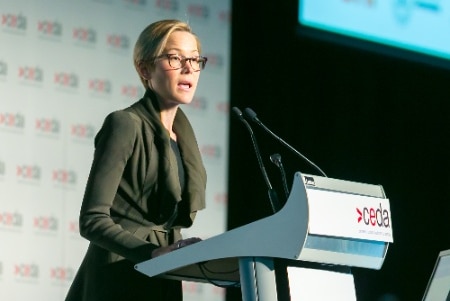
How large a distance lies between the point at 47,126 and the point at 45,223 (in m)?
0.37

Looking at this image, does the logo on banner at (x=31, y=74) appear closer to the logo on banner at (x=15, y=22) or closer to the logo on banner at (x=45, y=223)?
the logo on banner at (x=15, y=22)

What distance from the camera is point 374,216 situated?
6.37 ft

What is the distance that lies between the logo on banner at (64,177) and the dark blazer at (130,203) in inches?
57.3

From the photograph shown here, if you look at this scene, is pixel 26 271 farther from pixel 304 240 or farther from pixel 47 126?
pixel 304 240

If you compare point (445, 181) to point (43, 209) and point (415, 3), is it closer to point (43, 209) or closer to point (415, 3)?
point (415, 3)

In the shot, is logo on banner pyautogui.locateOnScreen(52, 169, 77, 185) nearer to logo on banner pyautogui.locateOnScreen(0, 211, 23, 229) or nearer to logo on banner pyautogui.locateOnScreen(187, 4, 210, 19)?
logo on banner pyautogui.locateOnScreen(0, 211, 23, 229)

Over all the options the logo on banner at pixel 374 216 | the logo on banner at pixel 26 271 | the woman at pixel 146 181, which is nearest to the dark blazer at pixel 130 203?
the woman at pixel 146 181

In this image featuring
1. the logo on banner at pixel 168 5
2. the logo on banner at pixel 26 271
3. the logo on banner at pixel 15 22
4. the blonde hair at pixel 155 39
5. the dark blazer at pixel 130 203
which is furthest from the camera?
the logo on banner at pixel 168 5

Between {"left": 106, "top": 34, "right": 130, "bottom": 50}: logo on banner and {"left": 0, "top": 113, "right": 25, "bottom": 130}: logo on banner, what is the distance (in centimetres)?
51

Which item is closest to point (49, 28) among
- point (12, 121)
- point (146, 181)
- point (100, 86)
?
point (100, 86)

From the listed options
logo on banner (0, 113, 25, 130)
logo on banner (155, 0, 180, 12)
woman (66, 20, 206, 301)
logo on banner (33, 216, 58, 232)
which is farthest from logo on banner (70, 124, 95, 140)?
woman (66, 20, 206, 301)

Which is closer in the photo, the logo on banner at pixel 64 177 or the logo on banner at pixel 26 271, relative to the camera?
the logo on banner at pixel 26 271

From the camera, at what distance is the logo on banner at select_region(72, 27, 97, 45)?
12.7 feet

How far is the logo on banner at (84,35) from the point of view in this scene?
3.88m
